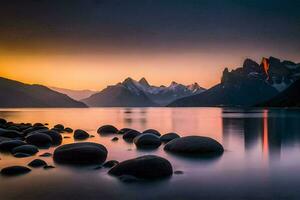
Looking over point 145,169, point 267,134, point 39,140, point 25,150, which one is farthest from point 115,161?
point 267,134

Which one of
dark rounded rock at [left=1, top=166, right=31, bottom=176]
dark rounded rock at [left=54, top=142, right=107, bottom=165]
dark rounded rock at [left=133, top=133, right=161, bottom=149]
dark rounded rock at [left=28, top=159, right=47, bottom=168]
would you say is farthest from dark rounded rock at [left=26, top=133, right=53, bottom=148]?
dark rounded rock at [left=1, top=166, right=31, bottom=176]

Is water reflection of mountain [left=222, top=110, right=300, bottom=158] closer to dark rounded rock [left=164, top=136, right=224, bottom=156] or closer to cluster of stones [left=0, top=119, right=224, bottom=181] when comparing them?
dark rounded rock [left=164, top=136, right=224, bottom=156]

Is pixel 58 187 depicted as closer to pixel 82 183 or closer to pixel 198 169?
pixel 82 183

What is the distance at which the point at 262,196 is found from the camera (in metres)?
13.9

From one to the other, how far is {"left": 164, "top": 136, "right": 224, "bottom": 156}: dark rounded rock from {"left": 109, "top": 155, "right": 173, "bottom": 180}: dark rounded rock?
816cm

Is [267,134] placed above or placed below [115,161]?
below

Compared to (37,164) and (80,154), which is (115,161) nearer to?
(80,154)

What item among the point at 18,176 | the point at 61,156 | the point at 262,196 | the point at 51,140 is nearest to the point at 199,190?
the point at 262,196

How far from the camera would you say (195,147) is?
26.5 metres

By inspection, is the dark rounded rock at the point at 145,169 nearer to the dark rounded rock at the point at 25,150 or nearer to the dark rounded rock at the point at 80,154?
the dark rounded rock at the point at 80,154

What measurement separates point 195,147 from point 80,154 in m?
9.16

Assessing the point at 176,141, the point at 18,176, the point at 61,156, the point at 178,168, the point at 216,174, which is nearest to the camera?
the point at 18,176

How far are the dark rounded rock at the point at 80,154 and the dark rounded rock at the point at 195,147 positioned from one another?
656 centimetres

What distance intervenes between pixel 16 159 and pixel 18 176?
249 inches
